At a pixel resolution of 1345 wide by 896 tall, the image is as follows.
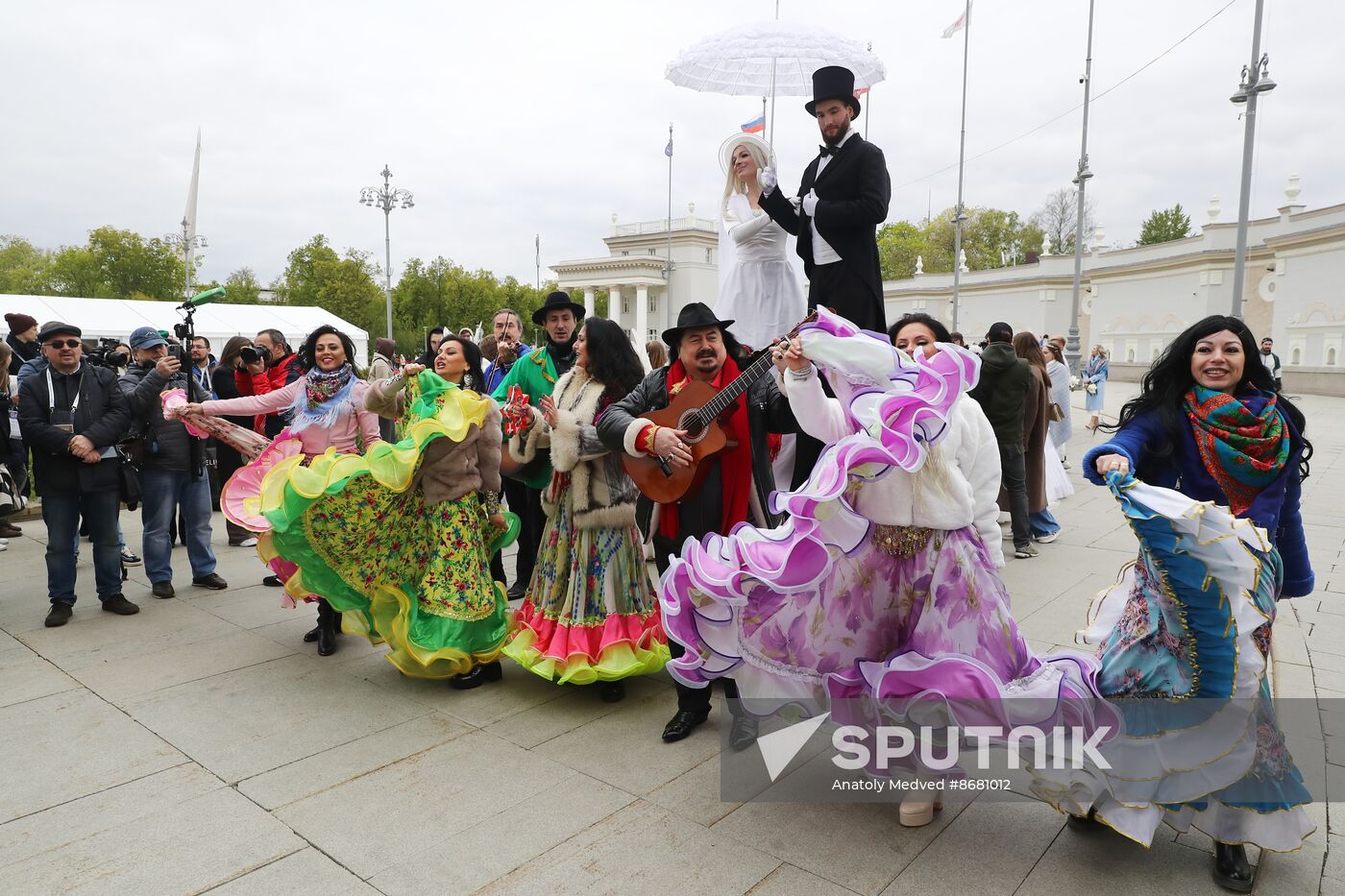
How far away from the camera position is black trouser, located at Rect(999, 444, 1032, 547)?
739 cm

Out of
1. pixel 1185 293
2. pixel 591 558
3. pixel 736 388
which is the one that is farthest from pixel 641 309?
pixel 736 388

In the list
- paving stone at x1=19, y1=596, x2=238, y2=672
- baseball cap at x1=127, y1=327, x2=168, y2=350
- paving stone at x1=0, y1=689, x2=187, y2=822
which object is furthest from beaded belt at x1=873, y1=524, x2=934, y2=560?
baseball cap at x1=127, y1=327, x2=168, y2=350

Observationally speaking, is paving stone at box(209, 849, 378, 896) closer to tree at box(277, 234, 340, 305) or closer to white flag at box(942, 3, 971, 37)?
white flag at box(942, 3, 971, 37)

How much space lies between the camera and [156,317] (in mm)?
20359

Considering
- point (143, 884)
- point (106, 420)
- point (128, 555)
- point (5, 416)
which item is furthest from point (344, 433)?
point (128, 555)

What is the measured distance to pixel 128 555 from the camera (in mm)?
7699

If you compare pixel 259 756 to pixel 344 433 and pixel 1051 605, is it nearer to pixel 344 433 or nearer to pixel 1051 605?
pixel 344 433

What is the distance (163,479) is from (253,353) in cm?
129

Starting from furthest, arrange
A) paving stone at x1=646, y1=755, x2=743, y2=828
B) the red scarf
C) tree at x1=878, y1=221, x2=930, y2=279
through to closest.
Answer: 1. tree at x1=878, y1=221, x2=930, y2=279
2. the red scarf
3. paving stone at x1=646, y1=755, x2=743, y2=828

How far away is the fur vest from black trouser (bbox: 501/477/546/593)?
162 centimetres

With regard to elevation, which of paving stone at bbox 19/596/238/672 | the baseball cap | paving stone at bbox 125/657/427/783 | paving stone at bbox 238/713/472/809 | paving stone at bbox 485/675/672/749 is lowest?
paving stone at bbox 19/596/238/672

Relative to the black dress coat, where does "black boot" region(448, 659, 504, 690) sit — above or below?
below

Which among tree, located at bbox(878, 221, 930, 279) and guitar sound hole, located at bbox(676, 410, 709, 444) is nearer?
guitar sound hole, located at bbox(676, 410, 709, 444)

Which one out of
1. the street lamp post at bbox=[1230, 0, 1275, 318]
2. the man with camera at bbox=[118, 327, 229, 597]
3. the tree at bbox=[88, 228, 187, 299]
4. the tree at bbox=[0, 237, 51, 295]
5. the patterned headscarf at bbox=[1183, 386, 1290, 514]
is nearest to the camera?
the patterned headscarf at bbox=[1183, 386, 1290, 514]
